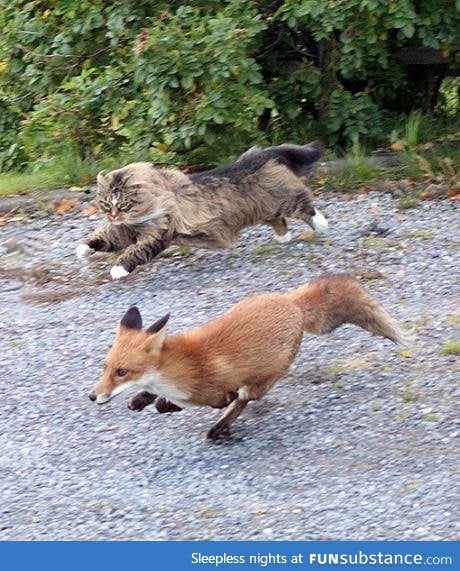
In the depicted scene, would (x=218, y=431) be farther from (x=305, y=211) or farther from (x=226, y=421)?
(x=305, y=211)

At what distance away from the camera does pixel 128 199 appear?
344 inches

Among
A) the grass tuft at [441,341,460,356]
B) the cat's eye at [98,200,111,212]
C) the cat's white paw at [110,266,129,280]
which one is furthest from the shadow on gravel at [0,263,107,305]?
the grass tuft at [441,341,460,356]

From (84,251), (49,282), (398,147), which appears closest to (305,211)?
(84,251)

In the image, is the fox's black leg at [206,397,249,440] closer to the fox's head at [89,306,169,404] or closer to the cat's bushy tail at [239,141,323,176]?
the fox's head at [89,306,169,404]

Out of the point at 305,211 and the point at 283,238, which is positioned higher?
the point at 305,211

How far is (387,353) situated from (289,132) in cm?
486

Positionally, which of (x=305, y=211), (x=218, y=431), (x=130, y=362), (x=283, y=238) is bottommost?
(x=283, y=238)

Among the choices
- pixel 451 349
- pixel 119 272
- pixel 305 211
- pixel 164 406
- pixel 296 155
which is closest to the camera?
pixel 164 406

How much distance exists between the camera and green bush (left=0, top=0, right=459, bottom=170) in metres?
9.95

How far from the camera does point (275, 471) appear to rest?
5645 millimetres

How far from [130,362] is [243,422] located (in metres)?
0.75

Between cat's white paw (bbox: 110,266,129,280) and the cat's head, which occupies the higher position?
the cat's head

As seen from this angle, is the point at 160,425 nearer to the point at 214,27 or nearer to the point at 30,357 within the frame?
the point at 30,357

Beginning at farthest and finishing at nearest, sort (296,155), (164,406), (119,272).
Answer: (296,155) → (119,272) → (164,406)
